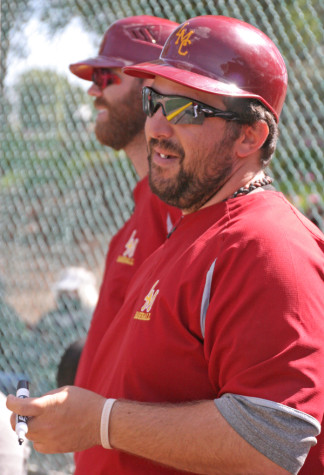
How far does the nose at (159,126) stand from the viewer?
74.7 inches

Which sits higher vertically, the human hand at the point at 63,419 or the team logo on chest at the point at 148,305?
the team logo on chest at the point at 148,305

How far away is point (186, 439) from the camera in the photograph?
1.48 m

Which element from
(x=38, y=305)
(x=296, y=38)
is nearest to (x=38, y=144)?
(x=38, y=305)

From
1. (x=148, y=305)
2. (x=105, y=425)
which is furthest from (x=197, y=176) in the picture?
(x=105, y=425)

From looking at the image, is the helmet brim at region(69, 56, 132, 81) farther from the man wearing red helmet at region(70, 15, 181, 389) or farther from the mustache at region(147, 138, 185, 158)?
the mustache at region(147, 138, 185, 158)

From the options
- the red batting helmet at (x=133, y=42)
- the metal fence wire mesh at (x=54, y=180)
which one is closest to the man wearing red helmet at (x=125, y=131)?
the red batting helmet at (x=133, y=42)

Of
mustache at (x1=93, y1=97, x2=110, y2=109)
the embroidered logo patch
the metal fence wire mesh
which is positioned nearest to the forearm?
the embroidered logo patch

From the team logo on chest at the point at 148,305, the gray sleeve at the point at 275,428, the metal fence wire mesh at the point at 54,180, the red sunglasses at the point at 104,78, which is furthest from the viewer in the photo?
the metal fence wire mesh at the point at 54,180

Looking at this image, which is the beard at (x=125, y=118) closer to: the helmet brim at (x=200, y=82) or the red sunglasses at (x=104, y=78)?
the red sunglasses at (x=104, y=78)

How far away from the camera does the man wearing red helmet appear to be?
2760mm

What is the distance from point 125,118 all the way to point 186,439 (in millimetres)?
1961

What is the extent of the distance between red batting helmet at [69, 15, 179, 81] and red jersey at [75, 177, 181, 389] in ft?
2.33

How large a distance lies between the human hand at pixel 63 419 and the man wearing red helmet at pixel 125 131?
1120 mm

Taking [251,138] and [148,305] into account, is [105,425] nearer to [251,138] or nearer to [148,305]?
[148,305]
